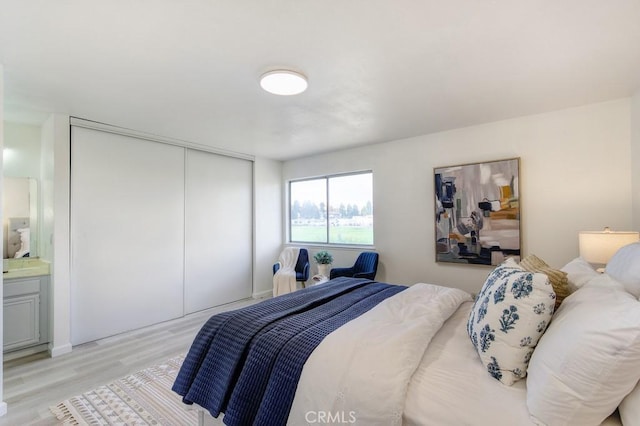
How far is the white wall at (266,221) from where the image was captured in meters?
5.11

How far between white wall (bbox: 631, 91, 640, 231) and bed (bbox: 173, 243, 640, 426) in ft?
4.61

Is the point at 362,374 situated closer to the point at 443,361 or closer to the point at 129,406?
the point at 443,361

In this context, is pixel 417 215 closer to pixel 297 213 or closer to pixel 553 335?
pixel 297 213

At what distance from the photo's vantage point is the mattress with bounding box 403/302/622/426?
1040 millimetres

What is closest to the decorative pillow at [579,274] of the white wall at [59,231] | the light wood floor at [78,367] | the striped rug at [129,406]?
the striped rug at [129,406]

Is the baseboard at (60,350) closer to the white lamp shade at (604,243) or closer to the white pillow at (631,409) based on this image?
the white pillow at (631,409)

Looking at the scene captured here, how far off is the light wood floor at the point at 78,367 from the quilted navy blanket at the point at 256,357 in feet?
4.31

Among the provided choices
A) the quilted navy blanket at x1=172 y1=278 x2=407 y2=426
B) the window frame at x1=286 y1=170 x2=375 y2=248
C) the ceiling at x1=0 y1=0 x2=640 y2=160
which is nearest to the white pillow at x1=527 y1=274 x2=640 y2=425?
the quilted navy blanket at x1=172 y1=278 x2=407 y2=426

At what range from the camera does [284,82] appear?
88.8 inches

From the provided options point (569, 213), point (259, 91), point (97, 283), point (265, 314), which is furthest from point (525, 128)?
point (97, 283)

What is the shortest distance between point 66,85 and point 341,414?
10.1 ft

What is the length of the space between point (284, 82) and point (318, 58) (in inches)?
13.4

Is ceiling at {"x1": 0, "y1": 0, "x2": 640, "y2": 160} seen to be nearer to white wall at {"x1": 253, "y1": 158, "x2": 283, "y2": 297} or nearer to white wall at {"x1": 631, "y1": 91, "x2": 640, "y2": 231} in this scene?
white wall at {"x1": 631, "y1": 91, "x2": 640, "y2": 231}

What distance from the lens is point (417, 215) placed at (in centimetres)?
398
